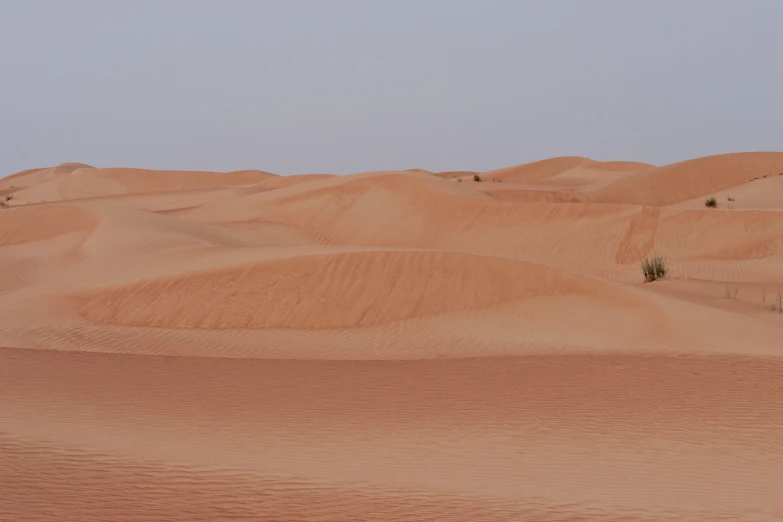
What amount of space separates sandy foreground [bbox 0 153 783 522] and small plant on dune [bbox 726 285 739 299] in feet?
0.74

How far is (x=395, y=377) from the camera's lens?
10.7 metres

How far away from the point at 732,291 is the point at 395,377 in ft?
33.7

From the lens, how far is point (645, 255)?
2445cm

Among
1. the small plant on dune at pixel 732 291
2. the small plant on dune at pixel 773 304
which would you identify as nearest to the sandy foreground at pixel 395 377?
the small plant on dune at pixel 773 304

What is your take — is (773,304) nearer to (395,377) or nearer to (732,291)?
(732,291)

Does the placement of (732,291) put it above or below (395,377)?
above

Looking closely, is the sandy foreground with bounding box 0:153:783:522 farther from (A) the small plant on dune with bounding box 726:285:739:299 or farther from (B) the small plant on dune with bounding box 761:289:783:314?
(A) the small plant on dune with bounding box 726:285:739:299

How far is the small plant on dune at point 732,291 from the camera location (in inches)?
673

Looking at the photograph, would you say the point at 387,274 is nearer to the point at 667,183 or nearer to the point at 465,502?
the point at 465,502

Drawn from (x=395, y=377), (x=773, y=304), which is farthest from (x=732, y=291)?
(x=395, y=377)

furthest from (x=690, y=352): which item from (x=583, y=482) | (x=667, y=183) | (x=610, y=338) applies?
(x=667, y=183)

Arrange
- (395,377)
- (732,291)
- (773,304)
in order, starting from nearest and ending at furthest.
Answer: (395,377)
(773,304)
(732,291)

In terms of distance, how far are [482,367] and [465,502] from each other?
560cm

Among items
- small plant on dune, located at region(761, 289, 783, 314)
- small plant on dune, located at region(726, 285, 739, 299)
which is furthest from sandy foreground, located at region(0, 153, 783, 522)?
small plant on dune, located at region(726, 285, 739, 299)
